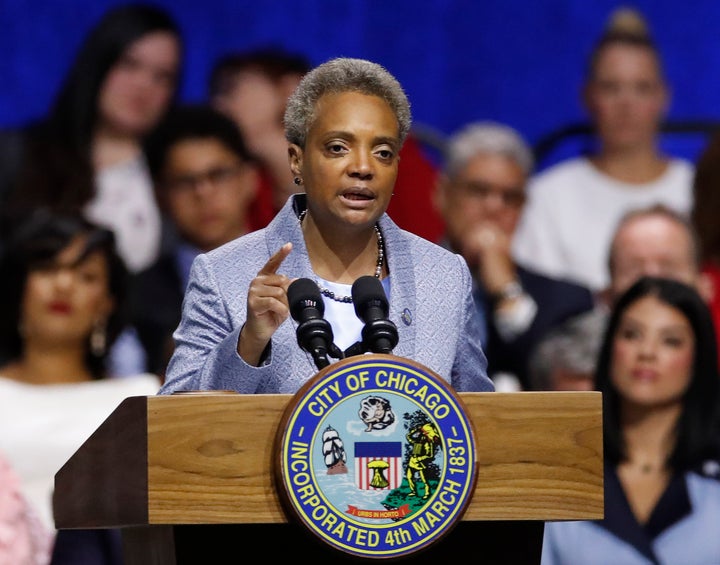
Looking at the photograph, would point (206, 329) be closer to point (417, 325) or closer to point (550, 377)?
point (417, 325)

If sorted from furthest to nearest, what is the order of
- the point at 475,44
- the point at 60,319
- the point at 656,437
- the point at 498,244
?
the point at 475,44 → the point at 498,244 → the point at 60,319 → the point at 656,437

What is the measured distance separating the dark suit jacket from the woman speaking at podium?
2.10 metres

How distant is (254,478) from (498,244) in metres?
2.72

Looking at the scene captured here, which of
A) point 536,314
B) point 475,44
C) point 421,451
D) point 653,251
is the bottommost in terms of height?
point 421,451

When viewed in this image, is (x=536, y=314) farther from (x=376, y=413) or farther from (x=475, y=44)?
(x=376, y=413)

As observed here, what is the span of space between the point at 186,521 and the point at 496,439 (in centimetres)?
38

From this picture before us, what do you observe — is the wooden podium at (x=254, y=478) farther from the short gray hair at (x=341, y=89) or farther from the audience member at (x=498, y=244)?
the audience member at (x=498, y=244)

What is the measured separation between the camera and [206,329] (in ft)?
6.56

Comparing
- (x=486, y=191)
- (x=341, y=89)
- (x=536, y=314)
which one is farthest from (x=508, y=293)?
(x=341, y=89)

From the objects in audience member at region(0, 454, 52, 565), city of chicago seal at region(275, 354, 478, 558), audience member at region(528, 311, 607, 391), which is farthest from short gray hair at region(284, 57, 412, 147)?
audience member at region(528, 311, 607, 391)

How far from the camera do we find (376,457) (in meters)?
1.75

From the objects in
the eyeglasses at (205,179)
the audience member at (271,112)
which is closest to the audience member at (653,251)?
the audience member at (271,112)

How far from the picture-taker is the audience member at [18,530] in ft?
9.21

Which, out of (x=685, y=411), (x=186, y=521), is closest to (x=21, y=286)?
(x=685, y=411)
